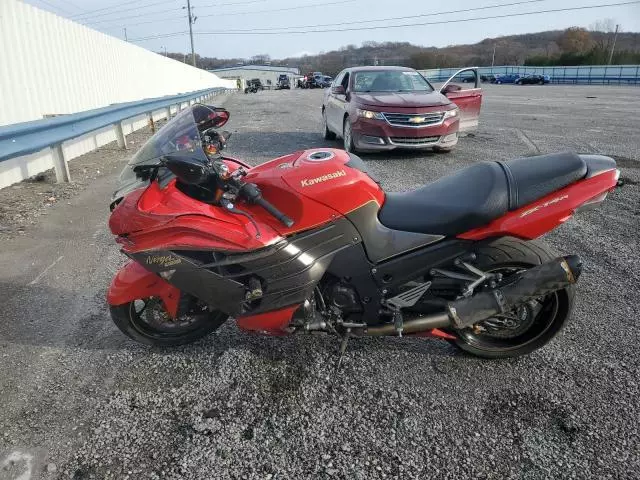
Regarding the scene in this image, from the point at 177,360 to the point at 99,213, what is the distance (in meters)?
3.61

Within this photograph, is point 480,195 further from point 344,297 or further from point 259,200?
point 259,200

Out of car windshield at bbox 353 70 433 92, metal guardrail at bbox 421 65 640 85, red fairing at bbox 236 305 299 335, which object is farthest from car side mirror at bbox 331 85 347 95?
metal guardrail at bbox 421 65 640 85

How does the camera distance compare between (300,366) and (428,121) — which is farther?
(428,121)

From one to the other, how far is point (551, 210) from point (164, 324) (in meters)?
2.43

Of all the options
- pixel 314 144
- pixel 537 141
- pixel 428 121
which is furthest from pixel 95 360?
pixel 537 141

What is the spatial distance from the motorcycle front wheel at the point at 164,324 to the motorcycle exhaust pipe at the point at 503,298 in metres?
1.11

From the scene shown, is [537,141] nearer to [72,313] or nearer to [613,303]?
[613,303]

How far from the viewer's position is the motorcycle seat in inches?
100

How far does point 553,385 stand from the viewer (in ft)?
8.88

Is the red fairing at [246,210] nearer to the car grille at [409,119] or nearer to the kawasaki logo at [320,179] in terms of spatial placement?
the kawasaki logo at [320,179]

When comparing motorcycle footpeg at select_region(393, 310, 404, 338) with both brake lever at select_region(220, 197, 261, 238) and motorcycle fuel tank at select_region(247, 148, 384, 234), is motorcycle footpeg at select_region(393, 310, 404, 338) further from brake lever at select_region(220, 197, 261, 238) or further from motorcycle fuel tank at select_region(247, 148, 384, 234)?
brake lever at select_region(220, 197, 261, 238)

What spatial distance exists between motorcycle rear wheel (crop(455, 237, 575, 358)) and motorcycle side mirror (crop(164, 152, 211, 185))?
1.57 meters

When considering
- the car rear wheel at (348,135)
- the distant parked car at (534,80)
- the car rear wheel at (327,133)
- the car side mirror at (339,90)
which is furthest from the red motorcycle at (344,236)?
the distant parked car at (534,80)

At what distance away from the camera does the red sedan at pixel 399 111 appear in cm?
854
